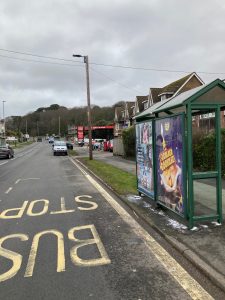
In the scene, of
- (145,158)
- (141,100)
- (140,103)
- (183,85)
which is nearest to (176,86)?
(183,85)

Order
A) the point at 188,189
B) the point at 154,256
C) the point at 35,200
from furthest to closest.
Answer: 1. the point at 35,200
2. the point at 188,189
3. the point at 154,256

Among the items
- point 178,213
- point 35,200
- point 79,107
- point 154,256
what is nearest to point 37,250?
point 154,256

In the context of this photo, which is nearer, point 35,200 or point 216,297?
point 216,297

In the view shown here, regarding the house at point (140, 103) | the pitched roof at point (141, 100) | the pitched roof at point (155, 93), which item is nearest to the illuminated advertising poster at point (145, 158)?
the pitched roof at point (155, 93)

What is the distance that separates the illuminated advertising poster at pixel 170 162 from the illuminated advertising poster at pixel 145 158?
0.57 metres

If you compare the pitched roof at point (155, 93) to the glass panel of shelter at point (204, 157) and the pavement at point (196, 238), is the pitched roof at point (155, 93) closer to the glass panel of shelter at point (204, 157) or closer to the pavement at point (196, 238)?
the glass panel of shelter at point (204, 157)

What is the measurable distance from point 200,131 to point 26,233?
12012mm

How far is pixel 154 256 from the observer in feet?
18.9

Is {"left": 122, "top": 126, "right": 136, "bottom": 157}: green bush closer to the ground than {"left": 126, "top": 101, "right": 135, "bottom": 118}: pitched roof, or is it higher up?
closer to the ground

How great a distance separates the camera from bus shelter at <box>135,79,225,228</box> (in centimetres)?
680

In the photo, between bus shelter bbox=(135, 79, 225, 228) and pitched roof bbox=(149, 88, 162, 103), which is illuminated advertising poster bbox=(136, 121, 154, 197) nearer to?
bus shelter bbox=(135, 79, 225, 228)

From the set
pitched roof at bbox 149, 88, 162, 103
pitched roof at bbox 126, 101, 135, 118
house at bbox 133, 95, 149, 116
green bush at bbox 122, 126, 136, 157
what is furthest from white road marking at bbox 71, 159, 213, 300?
pitched roof at bbox 126, 101, 135, 118

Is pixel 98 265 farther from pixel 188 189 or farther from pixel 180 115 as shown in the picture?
pixel 180 115

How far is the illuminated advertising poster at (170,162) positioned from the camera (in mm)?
7062
